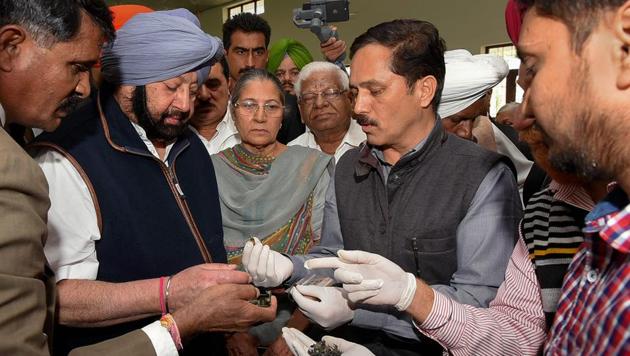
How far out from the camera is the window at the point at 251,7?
1255cm

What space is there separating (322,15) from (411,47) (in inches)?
80.2

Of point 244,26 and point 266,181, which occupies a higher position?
point 244,26

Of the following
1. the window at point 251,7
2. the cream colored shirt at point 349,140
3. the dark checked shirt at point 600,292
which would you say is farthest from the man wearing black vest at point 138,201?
the window at point 251,7

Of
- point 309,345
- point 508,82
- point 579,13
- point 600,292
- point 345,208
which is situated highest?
point 579,13

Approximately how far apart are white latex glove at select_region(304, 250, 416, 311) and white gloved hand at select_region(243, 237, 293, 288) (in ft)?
1.13

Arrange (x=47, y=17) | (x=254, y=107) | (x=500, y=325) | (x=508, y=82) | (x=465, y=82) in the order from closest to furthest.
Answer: (x=47, y=17), (x=500, y=325), (x=465, y=82), (x=254, y=107), (x=508, y=82)

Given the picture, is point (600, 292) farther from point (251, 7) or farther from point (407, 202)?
point (251, 7)

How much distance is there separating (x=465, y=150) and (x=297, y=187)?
1.01 metres

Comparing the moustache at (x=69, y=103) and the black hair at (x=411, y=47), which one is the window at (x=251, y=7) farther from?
the moustache at (x=69, y=103)

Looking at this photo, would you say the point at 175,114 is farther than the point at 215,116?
No

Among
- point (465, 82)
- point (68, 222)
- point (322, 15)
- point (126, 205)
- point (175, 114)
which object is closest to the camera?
point (68, 222)

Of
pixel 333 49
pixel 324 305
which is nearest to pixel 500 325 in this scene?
pixel 324 305

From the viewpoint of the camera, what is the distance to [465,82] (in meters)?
2.27

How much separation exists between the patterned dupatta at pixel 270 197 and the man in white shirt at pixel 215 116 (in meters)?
0.36
